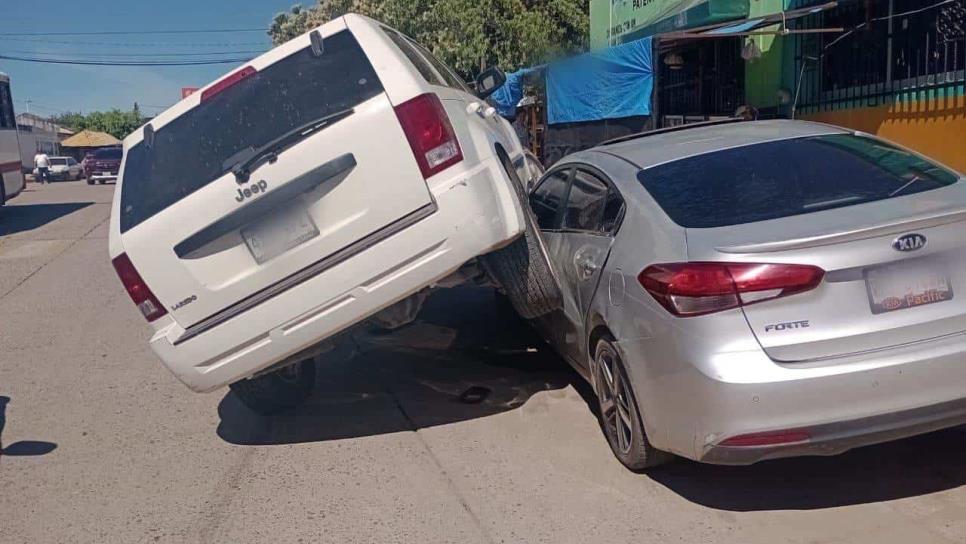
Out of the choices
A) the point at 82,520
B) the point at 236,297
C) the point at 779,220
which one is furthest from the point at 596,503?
the point at 82,520

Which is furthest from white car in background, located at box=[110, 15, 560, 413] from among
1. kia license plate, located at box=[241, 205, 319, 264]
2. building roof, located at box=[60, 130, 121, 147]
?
building roof, located at box=[60, 130, 121, 147]

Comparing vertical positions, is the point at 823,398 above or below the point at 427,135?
below

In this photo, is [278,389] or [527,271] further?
[278,389]

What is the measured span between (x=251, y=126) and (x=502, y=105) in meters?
17.9

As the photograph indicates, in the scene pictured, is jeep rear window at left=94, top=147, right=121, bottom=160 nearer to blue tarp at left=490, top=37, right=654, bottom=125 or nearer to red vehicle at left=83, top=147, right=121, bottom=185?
red vehicle at left=83, top=147, right=121, bottom=185

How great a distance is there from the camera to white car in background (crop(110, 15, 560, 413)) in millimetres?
4594

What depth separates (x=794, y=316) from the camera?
3664 millimetres

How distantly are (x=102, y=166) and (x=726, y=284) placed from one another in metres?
42.1

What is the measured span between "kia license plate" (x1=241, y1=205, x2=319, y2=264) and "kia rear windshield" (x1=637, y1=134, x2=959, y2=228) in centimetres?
174

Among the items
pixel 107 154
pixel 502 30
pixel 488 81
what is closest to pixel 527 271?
pixel 488 81

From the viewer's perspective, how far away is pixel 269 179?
4613 millimetres

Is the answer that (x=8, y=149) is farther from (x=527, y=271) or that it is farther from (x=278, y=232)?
(x=527, y=271)

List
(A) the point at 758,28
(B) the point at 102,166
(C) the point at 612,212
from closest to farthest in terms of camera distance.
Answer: (C) the point at 612,212
(A) the point at 758,28
(B) the point at 102,166

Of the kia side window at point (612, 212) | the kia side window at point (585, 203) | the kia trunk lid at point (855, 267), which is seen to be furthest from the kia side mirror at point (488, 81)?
the kia trunk lid at point (855, 267)
